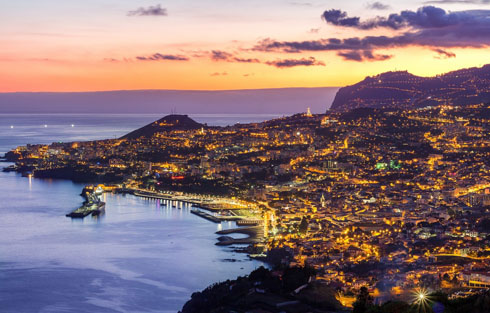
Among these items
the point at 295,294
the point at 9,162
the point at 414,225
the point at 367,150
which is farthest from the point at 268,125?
the point at 295,294

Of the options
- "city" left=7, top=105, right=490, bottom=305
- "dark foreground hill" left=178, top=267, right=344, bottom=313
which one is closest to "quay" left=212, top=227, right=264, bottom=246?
"city" left=7, top=105, right=490, bottom=305

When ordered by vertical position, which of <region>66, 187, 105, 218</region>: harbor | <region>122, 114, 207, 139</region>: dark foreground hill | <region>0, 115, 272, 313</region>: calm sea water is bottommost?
<region>0, 115, 272, 313</region>: calm sea water

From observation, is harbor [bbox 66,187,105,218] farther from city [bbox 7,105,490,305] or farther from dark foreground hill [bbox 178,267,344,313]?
dark foreground hill [bbox 178,267,344,313]

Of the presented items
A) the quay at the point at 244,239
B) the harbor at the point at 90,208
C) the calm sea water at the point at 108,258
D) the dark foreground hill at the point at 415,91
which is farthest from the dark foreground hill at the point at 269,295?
the dark foreground hill at the point at 415,91

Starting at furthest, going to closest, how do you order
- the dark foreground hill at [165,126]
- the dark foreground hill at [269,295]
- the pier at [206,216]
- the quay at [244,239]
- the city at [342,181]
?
the dark foreground hill at [165,126], the pier at [206,216], the quay at [244,239], the city at [342,181], the dark foreground hill at [269,295]

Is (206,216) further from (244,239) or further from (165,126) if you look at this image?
(165,126)

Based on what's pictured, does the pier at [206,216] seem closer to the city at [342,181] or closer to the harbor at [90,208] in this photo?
the city at [342,181]
